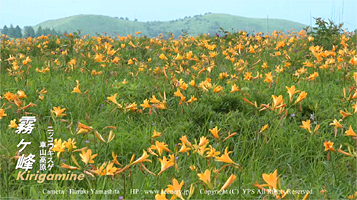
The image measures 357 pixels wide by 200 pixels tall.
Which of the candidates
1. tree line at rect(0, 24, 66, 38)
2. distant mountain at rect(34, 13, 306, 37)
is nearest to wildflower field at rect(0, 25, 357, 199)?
tree line at rect(0, 24, 66, 38)

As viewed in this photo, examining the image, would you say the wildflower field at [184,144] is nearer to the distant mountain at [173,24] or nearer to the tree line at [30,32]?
the tree line at [30,32]

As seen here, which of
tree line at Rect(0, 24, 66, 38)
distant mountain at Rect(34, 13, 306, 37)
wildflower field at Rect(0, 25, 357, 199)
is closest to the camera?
wildflower field at Rect(0, 25, 357, 199)

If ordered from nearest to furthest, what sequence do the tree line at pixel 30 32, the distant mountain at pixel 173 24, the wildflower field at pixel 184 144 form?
the wildflower field at pixel 184 144 < the tree line at pixel 30 32 < the distant mountain at pixel 173 24

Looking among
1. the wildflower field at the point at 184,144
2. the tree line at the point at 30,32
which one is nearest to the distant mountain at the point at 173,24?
the tree line at the point at 30,32

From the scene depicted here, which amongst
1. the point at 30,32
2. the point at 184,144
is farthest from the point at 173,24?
the point at 184,144

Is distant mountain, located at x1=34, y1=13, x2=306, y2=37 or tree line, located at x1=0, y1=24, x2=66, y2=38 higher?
distant mountain, located at x1=34, y1=13, x2=306, y2=37

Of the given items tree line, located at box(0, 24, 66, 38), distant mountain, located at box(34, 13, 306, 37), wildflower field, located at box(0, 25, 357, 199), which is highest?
distant mountain, located at box(34, 13, 306, 37)

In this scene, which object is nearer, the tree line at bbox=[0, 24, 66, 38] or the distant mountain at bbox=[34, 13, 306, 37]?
the tree line at bbox=[0, 24, 66, 38]

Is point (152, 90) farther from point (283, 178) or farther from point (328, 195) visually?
point (328, 195)

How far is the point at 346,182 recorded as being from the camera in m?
2.03

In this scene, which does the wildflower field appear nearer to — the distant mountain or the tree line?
the tree line

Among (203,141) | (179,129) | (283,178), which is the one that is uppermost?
(203,141)

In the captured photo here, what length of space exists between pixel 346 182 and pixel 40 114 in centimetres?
265

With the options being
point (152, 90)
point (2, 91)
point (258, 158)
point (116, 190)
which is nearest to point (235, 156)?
point (258, 158)
